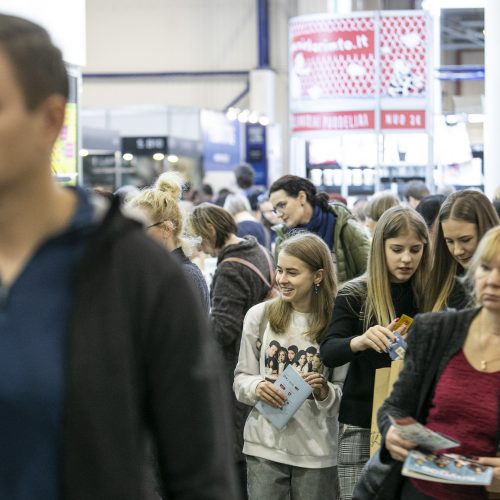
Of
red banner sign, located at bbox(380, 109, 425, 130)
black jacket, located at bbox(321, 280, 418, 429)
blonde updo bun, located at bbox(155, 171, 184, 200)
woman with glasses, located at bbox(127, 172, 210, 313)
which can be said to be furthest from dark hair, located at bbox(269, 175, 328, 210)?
red banner sign, located at bbox(380, 109, 425, 130)

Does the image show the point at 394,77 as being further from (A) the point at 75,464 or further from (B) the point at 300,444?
(A) the point at 75,464

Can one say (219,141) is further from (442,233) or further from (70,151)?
(442,233)

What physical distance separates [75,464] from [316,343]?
10.2 ft

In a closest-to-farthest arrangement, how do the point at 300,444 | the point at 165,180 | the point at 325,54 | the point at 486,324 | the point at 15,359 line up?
the point at 15,359
the point at 486,324
the point at 300,444
the point at 165,180
the point at 325,54

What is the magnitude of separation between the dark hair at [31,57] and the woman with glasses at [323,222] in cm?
478

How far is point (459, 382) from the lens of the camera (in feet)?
9.99

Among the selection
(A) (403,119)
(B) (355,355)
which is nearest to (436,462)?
(B) (355,355)

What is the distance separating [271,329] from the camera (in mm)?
4688

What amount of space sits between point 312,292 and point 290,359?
1.07 feet

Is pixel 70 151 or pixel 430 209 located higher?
pixel 70 151

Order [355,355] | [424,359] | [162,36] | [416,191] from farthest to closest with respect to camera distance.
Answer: [162,36], [416,191], [355,355], [424,359]

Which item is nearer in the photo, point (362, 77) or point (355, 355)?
point (355, 355)

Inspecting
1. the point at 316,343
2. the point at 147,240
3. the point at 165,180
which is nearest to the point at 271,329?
the point at 316,343

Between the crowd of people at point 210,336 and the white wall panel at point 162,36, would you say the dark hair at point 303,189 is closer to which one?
the crowd of people at point 210,336
